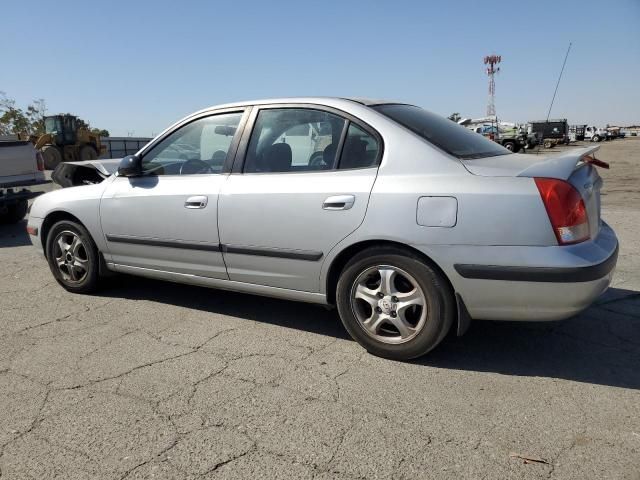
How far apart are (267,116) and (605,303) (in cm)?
295

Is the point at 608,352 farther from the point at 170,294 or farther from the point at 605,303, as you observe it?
the point at 170,294

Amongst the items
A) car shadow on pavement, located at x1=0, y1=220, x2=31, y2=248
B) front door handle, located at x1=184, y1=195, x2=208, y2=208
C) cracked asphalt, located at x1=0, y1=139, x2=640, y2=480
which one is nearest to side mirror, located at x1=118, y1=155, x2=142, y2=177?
front door handle, located at x1=184, y1=195, x2=208, y2=208

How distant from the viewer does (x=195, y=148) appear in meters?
3.94

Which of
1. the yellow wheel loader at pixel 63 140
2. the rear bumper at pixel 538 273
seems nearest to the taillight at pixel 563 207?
the rear bumper at pixel 538 273

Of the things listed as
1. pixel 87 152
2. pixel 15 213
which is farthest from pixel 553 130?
pixel 15 213

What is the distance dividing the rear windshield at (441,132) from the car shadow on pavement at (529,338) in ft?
3.96

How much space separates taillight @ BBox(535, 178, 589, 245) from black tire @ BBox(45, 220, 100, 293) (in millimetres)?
3493

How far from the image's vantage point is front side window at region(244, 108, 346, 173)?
3.38 meters

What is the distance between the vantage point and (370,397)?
2730mm

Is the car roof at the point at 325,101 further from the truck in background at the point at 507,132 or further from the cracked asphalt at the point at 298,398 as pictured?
the truck in background at the point at 507,132

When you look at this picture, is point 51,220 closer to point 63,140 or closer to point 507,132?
point 63,140

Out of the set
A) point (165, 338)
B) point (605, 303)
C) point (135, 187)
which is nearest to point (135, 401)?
point (165, 338)

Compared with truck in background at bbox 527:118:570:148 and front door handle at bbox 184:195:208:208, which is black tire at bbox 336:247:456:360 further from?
truck in background at bbox 527:118:570:148

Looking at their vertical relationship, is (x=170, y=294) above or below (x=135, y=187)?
below
